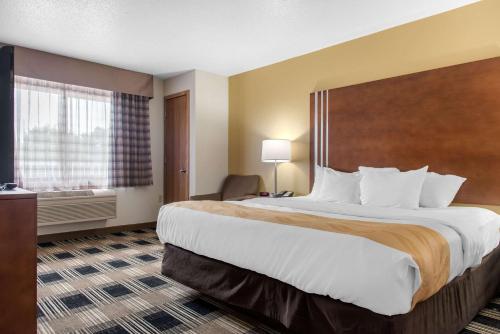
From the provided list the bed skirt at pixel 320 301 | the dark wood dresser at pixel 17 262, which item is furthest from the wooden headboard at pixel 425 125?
the dark wood dresser at pixel 17 262

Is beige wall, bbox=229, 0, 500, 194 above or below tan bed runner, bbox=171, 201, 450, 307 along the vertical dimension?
above

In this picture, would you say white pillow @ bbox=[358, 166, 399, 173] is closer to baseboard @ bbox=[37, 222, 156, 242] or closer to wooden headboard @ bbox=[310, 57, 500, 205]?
wooden headboard @ bbox=[310, 57, 500, 205]

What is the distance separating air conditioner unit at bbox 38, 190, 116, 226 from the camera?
4.25 metres

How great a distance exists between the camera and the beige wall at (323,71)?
2.94 m

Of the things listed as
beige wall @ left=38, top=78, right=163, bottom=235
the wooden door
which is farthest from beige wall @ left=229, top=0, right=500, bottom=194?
beige wall @ left=38, top=78, right=163, bottom=235

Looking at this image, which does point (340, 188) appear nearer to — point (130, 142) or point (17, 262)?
point (17, 262)

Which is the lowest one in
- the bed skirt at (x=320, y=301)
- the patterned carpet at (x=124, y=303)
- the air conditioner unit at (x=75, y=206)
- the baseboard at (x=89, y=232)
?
the patterned carpet at (x=124, y=303)

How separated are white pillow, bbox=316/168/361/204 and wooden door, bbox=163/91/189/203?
2455mm

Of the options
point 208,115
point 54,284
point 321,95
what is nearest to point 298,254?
point 54,284

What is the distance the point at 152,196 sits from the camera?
548cm

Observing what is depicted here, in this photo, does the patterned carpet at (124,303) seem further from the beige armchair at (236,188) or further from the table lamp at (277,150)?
the table lamp at (277,150)

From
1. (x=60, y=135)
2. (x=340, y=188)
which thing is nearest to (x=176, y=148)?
(x=60, y=135)

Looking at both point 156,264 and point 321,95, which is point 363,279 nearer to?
point 156,264

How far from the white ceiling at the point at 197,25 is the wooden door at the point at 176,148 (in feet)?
3.01
